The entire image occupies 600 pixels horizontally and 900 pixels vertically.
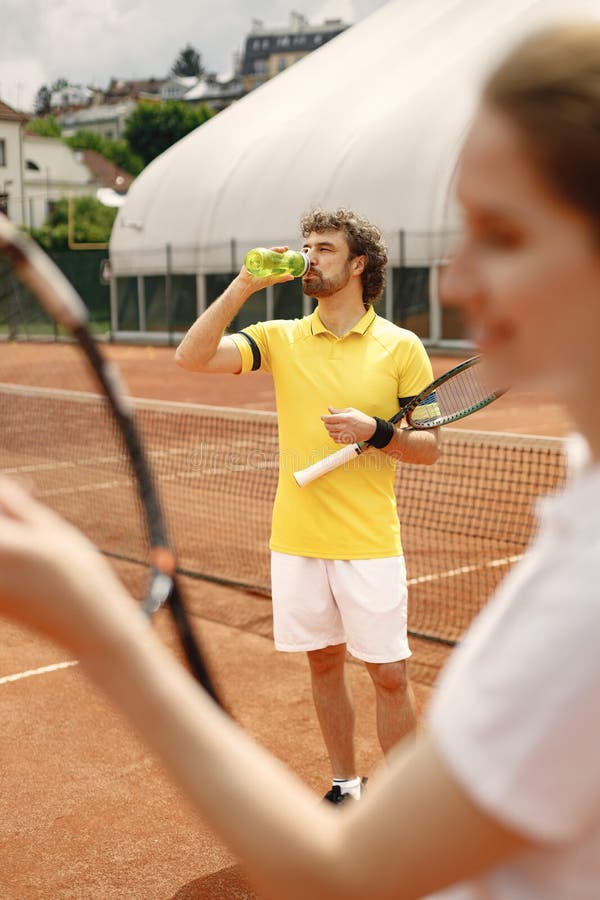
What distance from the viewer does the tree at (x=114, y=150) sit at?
74.5 metres

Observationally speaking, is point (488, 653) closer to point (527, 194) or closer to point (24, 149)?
point (527, 194)

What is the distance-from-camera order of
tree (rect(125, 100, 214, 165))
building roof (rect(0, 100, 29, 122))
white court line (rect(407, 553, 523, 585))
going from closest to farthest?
white court line (rect(407, 553, 523, 585)), building roof (rect(0, 100, 29, 122)), tree (rect(125, 100, 214, 165))

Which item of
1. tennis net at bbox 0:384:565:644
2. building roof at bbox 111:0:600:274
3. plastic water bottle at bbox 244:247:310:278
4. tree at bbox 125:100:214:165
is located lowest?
tennis net at bbox 0:384:565:644

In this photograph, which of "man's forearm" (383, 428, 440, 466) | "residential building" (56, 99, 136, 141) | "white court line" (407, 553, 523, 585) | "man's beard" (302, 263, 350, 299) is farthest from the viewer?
"residential building" (56, 99, 136, 141)

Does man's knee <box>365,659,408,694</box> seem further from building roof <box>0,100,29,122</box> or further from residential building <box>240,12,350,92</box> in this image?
residential building <box>240,12,350,92</box>

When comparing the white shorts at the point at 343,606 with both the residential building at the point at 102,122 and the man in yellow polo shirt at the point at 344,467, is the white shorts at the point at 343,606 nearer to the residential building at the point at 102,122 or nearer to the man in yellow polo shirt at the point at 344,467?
the man in yellow polo shirt at the point at 344,467

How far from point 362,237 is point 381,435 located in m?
0.77

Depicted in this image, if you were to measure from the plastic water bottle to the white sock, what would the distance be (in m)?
1.79

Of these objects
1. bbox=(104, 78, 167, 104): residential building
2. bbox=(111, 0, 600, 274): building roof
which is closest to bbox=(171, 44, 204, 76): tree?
bbox=(104, 78, 167, 104): residential building

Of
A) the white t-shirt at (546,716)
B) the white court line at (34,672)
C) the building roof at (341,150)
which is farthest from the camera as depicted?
the building roof at (341,150)

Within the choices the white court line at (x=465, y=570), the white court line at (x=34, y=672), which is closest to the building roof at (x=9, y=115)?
the white court line at (x=465, y=570)

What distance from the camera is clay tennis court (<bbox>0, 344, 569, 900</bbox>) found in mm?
3385

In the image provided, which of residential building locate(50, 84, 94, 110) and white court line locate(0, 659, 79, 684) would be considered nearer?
white court line locate(0, 659, 79, 684)

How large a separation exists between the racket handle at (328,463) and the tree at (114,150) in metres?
73.6
